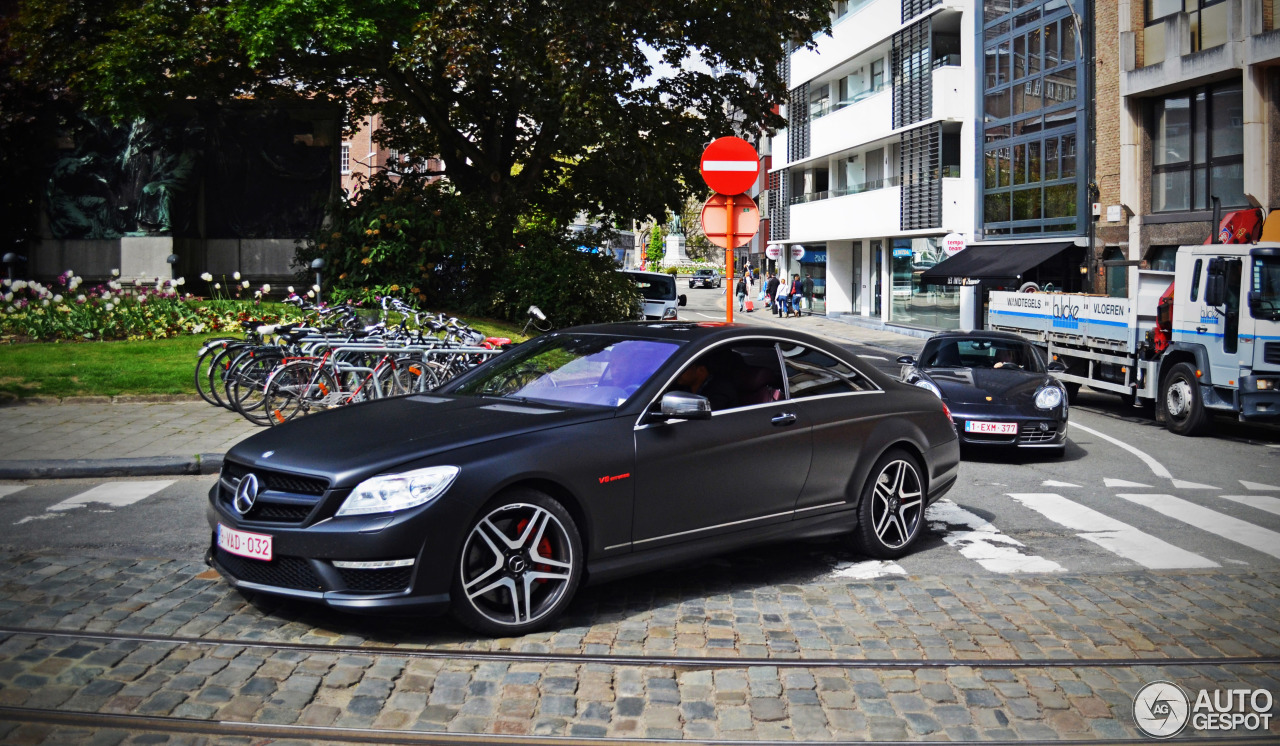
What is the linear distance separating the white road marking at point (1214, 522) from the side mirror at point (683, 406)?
4.39 meters

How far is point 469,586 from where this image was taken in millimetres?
5297

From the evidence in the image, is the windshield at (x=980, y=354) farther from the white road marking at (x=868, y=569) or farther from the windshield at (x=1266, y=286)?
the white road marking at (x=868, y=569)

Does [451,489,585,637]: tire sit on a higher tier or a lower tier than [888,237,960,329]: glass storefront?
lower

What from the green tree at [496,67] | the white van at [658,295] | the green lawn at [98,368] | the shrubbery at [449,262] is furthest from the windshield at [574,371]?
the white van at [658,295]

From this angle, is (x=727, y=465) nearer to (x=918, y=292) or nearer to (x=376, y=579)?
(x=376, y=579)

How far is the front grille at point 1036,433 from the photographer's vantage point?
1214cm

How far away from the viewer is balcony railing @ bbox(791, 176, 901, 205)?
147ft

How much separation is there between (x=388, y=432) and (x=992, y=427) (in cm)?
805

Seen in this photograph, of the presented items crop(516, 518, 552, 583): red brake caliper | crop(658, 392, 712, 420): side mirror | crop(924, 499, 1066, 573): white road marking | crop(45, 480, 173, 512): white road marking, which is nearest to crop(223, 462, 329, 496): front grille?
crop(516, 518, 552, 583): red brake caliper

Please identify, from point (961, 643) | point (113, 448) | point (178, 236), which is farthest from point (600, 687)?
point (178, 236)

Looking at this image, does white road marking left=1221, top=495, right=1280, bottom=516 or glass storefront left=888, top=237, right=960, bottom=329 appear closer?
white road marking left=1221, top=495, right=1280, bottom=516

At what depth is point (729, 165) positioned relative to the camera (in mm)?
13000

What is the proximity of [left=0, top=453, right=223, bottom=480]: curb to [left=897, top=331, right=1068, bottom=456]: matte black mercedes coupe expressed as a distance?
674cm

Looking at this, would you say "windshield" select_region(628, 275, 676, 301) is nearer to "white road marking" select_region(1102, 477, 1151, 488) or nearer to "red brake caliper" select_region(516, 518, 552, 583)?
"white road marking" select_region(1102, 477, 1151, 488)
